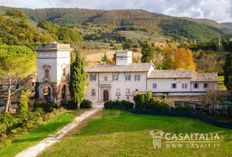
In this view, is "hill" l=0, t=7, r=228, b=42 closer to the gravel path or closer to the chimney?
the chimney

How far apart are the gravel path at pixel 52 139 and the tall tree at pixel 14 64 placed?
30.2 ft

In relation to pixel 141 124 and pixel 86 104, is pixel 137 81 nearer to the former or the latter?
pixel 86 104

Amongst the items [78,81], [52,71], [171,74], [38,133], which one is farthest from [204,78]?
[38,133]

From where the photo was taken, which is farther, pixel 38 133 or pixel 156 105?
pixel 156 105

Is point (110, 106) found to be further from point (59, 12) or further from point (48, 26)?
point (59, 12)

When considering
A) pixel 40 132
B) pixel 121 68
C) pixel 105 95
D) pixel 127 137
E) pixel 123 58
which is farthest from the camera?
pixel 123 58

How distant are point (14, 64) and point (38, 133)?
13.6m

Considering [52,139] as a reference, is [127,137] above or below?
above

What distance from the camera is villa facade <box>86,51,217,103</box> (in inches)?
1921

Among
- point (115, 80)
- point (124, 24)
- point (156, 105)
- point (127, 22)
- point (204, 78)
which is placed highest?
point (127, 22)

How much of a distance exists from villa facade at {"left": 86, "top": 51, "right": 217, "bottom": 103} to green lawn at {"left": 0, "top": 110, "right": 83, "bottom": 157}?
6451mm

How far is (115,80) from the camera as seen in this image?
50719 mm

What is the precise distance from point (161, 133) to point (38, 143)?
966 centimetres

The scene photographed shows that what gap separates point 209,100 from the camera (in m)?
43.4
